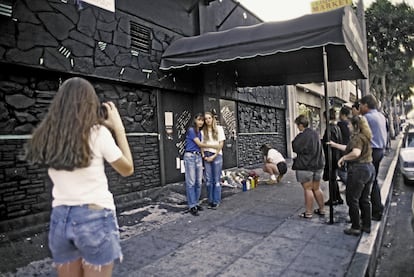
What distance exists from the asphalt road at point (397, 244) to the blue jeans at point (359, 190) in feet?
1.75

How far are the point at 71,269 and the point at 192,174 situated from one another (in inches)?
144

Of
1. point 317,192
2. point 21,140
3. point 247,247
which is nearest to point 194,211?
point 247,247

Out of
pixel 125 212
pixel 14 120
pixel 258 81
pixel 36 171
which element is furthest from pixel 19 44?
pixel 258 81

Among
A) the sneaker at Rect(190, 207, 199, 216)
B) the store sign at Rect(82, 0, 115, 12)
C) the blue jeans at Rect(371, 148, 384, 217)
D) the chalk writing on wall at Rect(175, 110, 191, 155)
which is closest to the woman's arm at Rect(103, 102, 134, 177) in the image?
the sneaker at Rect(190, 207, 199, 216)

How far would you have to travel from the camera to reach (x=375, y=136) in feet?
15.6

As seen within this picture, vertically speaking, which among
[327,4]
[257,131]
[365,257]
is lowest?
[365,257]

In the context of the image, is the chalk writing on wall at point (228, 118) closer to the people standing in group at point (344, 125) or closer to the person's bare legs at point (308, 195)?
the people standing in group at point (344, 125)

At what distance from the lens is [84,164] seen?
169 cm

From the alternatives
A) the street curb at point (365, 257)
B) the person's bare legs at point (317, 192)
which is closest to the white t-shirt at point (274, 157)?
the person's bare legs at point (317, 192)

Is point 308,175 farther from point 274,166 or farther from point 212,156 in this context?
point 274,166

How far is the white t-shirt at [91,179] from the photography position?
173cm

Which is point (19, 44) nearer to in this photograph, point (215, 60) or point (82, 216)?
point (215, 60)

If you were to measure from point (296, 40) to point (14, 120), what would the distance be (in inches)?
176

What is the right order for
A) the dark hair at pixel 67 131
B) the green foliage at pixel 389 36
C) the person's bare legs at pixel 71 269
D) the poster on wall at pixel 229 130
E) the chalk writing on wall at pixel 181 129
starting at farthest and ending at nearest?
the green foliage at pixel 389 36, the poster on wall at pixel 229 130, the chalk writing on wall at pixel 181 129, the person's bare legs at pixel 71 269, the dark hair at pixel 67 131
